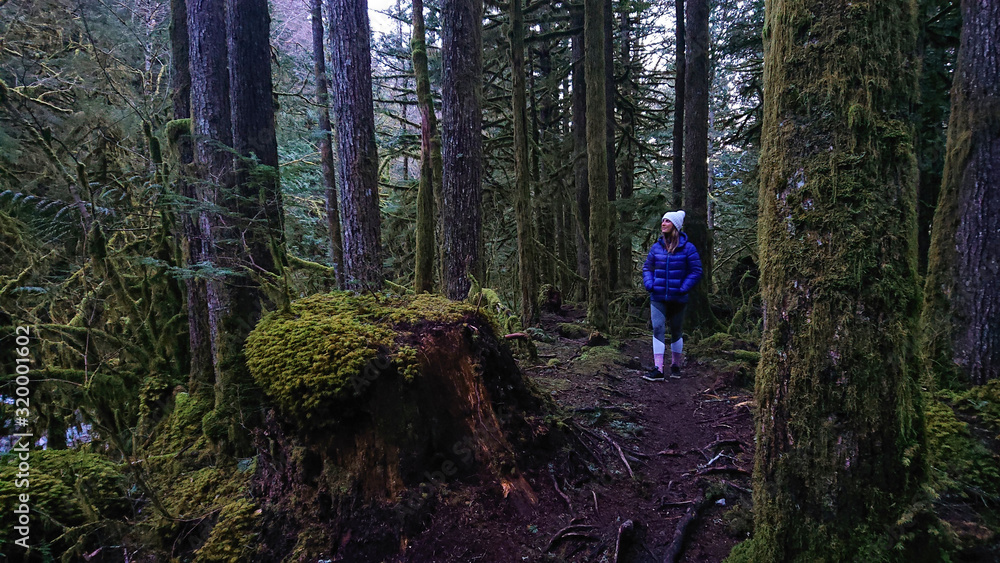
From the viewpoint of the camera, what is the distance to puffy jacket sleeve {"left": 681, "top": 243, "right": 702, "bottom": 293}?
6.66 m

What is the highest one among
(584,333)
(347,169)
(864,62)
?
(347,169)

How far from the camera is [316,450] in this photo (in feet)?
10.4

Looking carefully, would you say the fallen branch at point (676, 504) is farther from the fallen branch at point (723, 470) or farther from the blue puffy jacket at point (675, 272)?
the blue puffy jacket at point (675, 272)

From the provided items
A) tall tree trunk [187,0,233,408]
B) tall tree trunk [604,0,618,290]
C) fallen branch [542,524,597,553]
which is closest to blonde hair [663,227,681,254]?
tall tree trunk [604,0,618,290]

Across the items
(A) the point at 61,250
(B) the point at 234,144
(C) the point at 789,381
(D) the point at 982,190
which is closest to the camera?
(C) the point at 789,381

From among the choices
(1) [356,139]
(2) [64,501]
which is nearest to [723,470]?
(2) [64,501]

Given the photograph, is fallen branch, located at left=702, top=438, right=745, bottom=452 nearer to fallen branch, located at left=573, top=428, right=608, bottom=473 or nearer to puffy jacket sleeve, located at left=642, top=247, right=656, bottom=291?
fallen branch, located at left=573, top=428, right=608, bottom=473

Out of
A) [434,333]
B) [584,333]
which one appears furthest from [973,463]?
[584,333]

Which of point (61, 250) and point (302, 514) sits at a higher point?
point (61, 250)

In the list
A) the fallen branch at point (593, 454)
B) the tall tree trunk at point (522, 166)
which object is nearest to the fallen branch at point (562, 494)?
the fallen branch at point (593, 454)

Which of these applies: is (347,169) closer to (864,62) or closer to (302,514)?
(302,514)

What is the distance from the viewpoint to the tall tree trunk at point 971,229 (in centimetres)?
416

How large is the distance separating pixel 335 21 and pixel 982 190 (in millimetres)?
8649

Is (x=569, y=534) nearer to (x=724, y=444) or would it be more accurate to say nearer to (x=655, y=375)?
(x=724, y=444)
